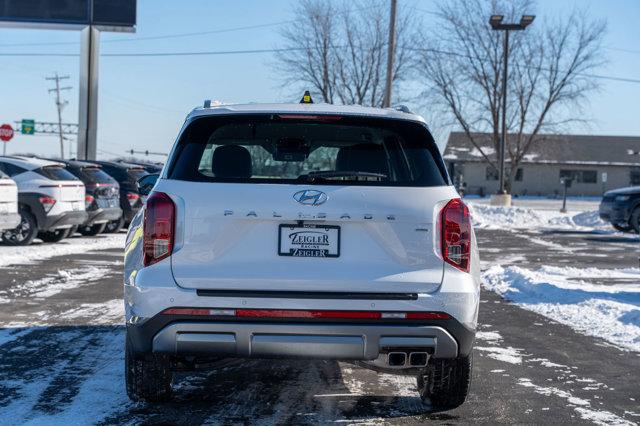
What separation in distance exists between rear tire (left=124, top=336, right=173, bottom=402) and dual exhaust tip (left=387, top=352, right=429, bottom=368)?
1.33 m

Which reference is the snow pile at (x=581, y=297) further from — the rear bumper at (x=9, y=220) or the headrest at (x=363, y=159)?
the rear bumper at (x=9, y=220)

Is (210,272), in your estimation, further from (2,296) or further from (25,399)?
(2,296)

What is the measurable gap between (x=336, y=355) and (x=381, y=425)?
0.68 m

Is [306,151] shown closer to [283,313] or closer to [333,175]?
[333,175]

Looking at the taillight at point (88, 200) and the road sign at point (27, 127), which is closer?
the taillight at point (88, 200)

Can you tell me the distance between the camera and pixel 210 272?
4379 mm

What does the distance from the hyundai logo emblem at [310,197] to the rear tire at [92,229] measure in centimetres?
1553

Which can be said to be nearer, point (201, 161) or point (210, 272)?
point (210, 272)

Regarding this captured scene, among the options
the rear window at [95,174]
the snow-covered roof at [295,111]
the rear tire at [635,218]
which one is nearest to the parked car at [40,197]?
the rear window at [95,174]

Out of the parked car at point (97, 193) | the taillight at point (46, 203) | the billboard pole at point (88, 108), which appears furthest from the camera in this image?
the billboard pole at point (88, 108)

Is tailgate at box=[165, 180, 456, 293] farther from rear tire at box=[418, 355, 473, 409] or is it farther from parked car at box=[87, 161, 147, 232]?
parked car at box=[87, 161, 147, 232]

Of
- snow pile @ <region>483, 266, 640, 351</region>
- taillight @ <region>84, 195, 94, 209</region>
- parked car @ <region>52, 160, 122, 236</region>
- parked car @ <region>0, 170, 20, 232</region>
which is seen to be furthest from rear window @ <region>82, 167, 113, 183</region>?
snow pile @ <region>483, 266, 640, 351</region>

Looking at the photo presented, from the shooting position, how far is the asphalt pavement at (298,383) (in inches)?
195

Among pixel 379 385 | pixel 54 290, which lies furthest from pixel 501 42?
pixel 379 385
